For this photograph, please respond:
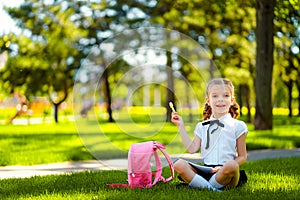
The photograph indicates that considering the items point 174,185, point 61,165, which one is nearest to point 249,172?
point 174,185

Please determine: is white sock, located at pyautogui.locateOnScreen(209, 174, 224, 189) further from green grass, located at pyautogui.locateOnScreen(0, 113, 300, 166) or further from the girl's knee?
green grass, located at pyautogui.locateOnScreen(0, 113, 300, 166)

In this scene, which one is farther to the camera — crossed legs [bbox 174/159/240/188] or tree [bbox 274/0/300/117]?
tree [bbox 274/0/300/117]

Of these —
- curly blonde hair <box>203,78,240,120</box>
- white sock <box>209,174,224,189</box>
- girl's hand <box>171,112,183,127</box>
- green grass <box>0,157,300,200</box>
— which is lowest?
green grass <box>0,157,300,200</box>

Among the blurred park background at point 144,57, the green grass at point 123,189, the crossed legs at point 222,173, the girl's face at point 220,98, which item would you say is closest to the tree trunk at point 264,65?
the blurred park background at point 144,57

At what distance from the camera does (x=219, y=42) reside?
22250mm

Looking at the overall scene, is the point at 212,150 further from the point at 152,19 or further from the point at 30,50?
the point at 30,50

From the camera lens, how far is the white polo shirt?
5.26 meters

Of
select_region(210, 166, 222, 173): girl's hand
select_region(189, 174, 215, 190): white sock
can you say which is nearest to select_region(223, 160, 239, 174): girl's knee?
select_region(210, 166, 222, 173): girl's hand

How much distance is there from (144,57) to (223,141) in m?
1.76

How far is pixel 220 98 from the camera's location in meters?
5.25

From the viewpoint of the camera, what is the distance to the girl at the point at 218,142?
525cm

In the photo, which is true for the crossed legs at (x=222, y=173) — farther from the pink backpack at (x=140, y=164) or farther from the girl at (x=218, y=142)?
the pink backpack at (x=140, y=164)

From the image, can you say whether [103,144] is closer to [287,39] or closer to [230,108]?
[230,108]

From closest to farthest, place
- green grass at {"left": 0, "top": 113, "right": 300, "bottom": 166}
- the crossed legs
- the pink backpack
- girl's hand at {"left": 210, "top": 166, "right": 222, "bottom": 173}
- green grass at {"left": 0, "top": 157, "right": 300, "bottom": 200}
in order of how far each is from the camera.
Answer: green grass at {"left": 0, "top": 157, "right": 300, "bottom": 200}
the crossed legs
girl's hand at {"left": 210, "top": 166, "right": 222, "bottom": 173}
the pink backpack
green grass at {"left": 0, "top": 113, "right": 300, "bottom": 166}
